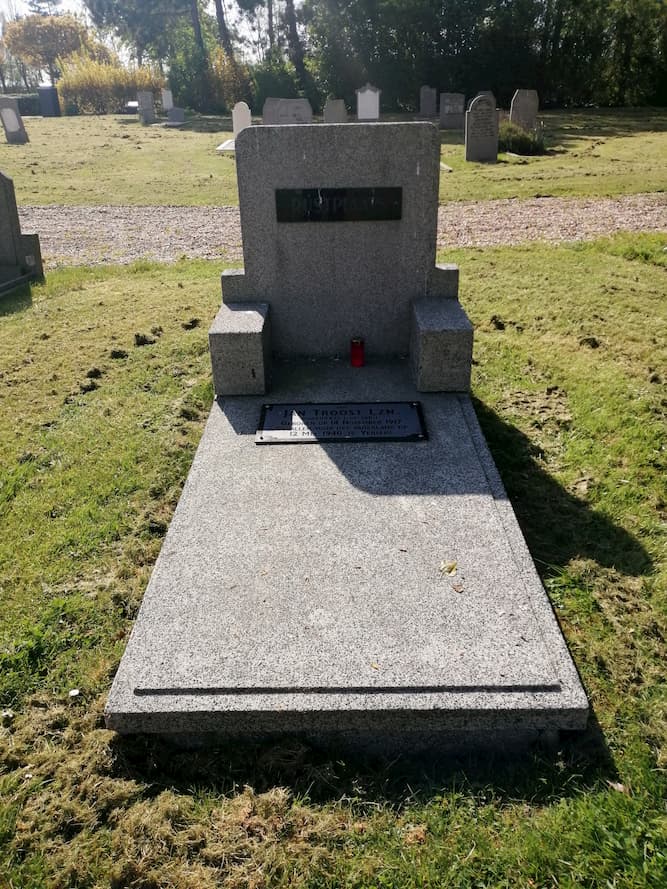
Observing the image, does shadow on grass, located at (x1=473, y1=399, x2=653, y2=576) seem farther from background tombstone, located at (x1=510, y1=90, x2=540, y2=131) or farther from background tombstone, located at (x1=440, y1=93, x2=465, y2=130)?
background tombstone, located at (x1=440, y1=93, x2=465, y2=130)

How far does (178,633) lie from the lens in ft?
9.24

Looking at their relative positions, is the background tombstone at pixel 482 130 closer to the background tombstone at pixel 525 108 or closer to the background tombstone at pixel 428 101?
the background tombstone at pixel 525 108

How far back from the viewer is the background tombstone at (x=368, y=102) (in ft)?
76.8

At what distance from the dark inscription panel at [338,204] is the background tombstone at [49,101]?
138 feet

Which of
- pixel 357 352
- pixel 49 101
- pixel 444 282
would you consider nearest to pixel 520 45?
pixel 49 101

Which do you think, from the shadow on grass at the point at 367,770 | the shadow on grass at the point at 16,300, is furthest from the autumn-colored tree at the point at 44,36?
the shadow on grass at the point at 367,770

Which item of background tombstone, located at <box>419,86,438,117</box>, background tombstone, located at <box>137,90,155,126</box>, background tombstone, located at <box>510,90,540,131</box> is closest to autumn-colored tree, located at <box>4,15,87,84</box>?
background tombstone, located at <box>137,90,155,126</box>

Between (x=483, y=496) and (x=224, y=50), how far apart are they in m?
42.1

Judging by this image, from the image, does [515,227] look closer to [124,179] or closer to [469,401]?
[469,401]

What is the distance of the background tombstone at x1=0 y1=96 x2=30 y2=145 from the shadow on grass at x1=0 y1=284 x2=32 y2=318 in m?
20.8

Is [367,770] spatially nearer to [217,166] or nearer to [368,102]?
[217,166]

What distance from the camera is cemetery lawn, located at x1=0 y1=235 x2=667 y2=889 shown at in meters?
2.15

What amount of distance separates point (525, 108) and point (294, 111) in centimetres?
746

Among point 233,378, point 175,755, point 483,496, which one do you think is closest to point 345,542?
point 483,496
